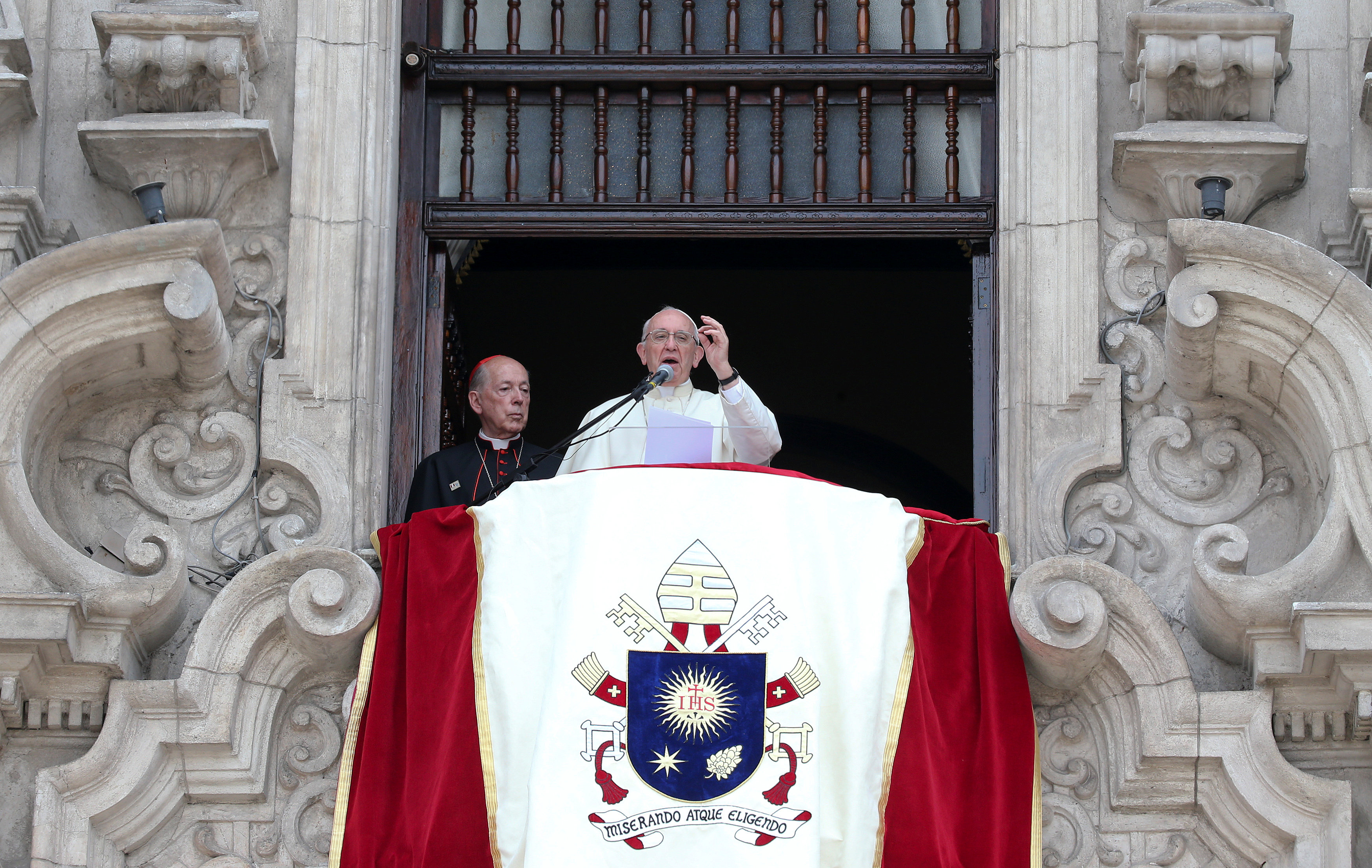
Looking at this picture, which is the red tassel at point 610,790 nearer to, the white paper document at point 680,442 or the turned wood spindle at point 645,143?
the white paper document at point 680,442

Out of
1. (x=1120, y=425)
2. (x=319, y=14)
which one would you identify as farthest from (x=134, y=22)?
(x=1120, y=425)

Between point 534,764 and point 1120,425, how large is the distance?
7.28 feet

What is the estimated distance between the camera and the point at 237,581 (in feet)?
23.5

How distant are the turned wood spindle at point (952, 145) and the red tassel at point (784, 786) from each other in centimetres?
236

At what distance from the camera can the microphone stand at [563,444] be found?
7.11 meters

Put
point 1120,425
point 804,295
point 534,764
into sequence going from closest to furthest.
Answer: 1. point 534,764
2. point 1120,425
3. point 804,295

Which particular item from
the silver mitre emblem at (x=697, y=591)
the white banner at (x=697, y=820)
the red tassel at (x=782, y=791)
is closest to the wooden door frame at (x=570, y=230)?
the silver mitre emblem at (x=697, y=591)

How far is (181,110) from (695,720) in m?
2.81

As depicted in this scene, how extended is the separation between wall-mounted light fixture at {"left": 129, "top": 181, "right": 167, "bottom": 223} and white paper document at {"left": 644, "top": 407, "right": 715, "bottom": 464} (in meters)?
1.71

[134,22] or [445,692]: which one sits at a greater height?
[134,22]

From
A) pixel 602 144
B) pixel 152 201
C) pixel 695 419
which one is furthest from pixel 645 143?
pixel 152 201

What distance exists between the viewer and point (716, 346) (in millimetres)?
7469

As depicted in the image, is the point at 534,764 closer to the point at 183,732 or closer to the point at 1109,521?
the point at 183,732

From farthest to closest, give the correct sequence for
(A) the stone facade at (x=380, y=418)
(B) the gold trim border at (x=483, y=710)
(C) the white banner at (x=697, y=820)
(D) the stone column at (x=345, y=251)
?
(D) the stone column at (x=345, y=251)
(A) the stone facade at (x=380, y=418)
(B) the gold trim border at (x=483, y=710)
(C) the white banner at (x=697, y=820)
